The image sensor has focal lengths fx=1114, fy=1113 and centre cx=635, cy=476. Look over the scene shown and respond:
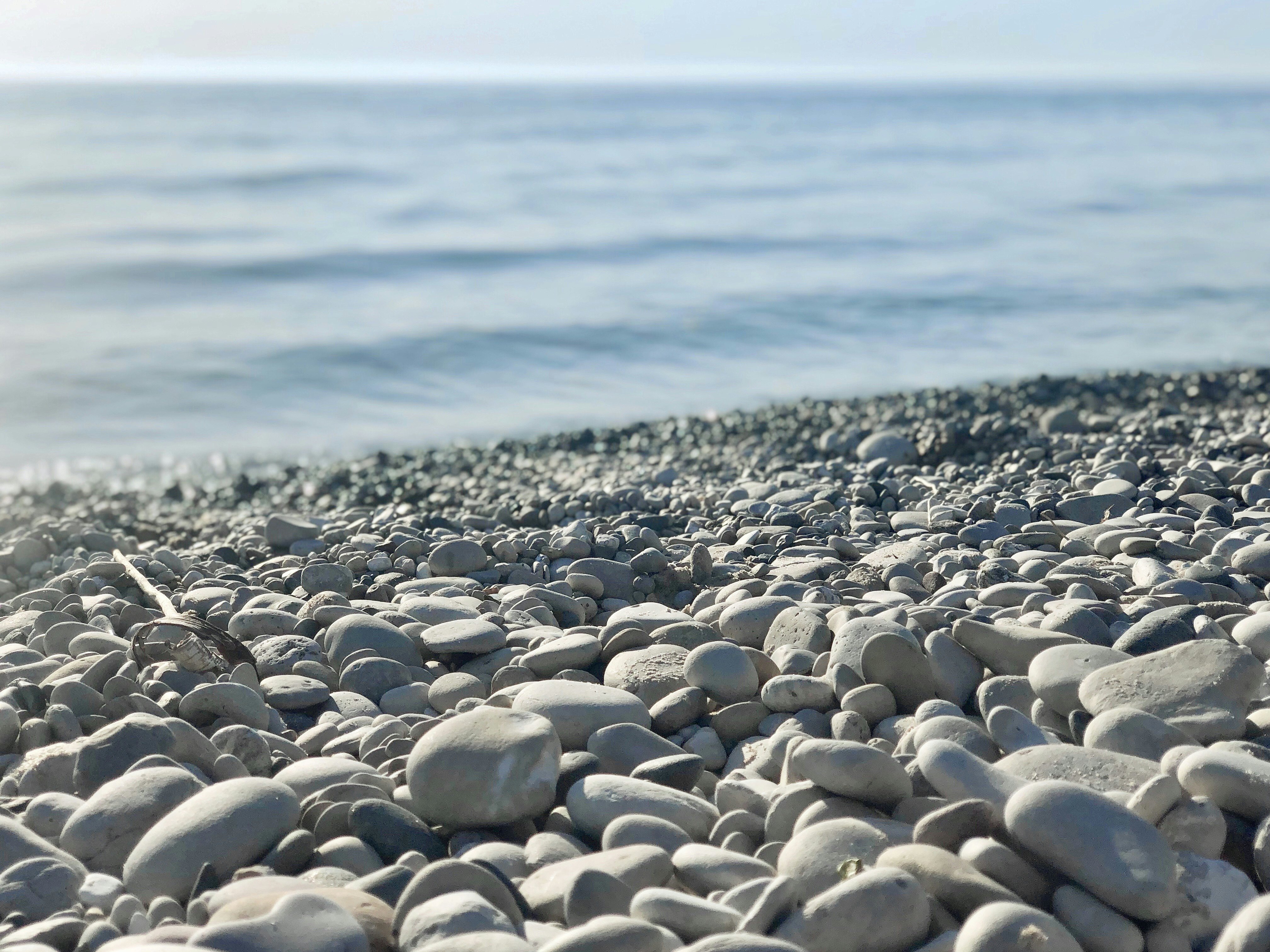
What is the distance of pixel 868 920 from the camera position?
1.74 metres

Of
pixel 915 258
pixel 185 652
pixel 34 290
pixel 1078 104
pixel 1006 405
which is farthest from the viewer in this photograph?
pixel 1078 104

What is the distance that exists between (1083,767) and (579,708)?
1071 millimetres

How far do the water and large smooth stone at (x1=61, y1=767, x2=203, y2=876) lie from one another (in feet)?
22.1

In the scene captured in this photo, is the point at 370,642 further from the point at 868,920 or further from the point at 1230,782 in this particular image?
the point at 1230,782

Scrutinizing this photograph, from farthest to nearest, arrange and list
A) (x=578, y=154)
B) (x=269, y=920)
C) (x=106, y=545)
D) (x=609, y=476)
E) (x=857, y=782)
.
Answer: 1. (x=578, y=154)
2. (x=609, y=476)
3. (x=106, y=545)
4. (x=857, y=782)
5. (x=269, y=920)

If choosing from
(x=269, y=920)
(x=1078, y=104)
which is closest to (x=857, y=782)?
(x=269, y=920)

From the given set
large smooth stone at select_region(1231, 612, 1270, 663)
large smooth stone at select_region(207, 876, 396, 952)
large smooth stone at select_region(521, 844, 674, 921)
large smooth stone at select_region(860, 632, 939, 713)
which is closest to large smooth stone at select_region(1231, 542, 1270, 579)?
large smooth stone at select_region(1231, 612, 1270, 663)

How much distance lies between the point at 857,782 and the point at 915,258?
1546 centimetres

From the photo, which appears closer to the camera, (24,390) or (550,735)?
(550,735)

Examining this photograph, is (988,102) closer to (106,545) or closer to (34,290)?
(34,290)

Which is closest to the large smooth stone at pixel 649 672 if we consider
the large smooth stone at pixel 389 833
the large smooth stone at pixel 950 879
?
the large smooth stone at pixel 389 833

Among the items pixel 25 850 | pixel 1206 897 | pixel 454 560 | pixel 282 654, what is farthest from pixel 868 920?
pixel 454 560

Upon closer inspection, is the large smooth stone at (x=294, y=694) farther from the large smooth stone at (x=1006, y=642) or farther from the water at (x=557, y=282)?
the water at (x=557, y=282)

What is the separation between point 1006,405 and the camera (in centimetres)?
779
